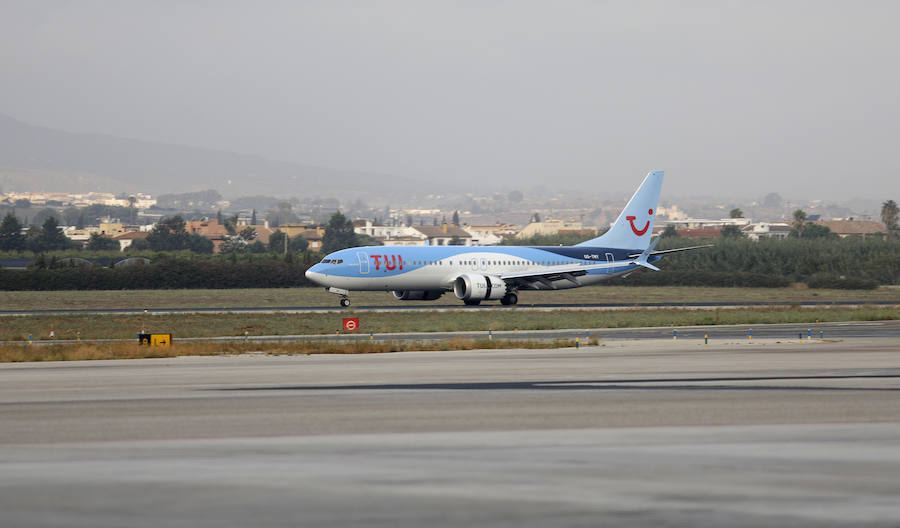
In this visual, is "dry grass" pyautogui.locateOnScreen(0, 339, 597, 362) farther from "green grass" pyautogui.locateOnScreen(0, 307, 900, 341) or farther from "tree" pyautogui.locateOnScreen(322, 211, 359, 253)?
"tree" pyautogui.locateOnScreen(322, 211, 359, 253)

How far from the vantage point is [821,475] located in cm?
1485

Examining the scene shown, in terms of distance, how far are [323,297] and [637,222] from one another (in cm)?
2323

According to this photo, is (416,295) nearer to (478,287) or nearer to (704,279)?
(478,287)

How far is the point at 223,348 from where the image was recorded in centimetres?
3781

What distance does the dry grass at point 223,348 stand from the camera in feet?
118

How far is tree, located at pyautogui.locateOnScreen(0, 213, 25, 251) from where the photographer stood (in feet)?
525

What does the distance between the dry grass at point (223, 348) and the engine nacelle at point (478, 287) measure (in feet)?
81.4

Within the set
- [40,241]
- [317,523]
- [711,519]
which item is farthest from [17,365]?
[40,241]

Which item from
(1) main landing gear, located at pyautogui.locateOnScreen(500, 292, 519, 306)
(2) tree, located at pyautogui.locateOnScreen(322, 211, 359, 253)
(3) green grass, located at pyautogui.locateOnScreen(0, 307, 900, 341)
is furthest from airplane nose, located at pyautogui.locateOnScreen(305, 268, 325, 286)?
(2) tree, located at pyautogui.locateOnScreen(322, 211, 359, 253)

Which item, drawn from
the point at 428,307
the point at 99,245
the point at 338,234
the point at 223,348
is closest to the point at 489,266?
the point at 428,307

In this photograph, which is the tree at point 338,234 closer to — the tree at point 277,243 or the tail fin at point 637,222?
the tree at point 277,243

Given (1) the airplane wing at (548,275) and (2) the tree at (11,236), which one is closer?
(1) the airplane wing at (548,275)

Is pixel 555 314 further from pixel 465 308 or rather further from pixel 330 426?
pixel 330 426

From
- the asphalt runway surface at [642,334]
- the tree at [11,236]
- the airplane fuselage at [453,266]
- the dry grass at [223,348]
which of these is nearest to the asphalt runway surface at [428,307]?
the airplane fuselage at [453,266]
